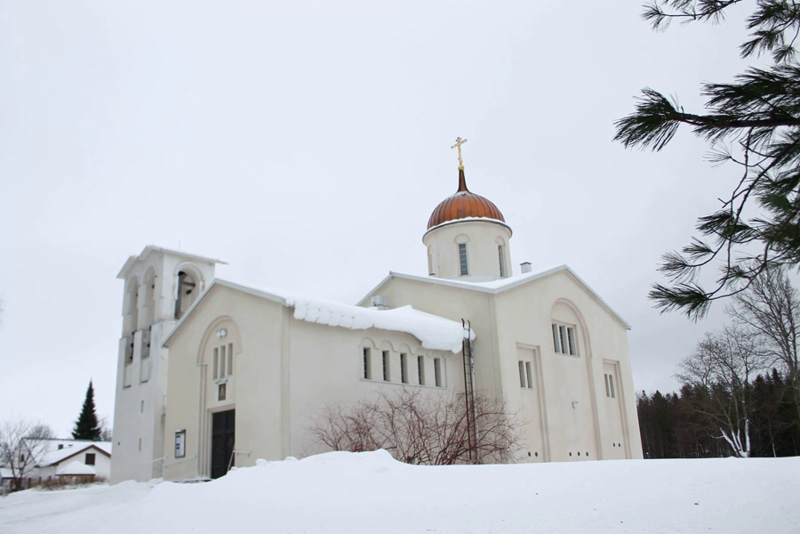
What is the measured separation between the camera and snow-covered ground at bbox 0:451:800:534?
7480mm

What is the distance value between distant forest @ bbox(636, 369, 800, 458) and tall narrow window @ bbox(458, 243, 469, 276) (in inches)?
628

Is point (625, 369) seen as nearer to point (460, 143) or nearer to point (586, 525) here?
point (460, 143)

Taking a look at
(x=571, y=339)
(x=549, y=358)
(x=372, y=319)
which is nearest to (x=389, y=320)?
(x=372, y=319)

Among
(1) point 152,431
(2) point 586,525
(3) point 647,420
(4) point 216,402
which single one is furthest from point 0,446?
(2) point 586,525

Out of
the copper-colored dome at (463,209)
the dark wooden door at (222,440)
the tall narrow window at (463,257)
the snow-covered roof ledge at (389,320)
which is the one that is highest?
the copper-colored dome at (463,209)

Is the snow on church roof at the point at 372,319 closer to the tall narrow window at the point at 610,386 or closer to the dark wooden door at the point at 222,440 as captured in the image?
the dark wooden door at the point at 222,440

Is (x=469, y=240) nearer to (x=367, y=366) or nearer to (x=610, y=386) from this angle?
(x=610, y=386)

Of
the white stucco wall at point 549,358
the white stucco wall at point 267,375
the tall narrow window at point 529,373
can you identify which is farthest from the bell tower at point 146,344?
the tall narrow window at point 529,373

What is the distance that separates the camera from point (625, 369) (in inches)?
1104

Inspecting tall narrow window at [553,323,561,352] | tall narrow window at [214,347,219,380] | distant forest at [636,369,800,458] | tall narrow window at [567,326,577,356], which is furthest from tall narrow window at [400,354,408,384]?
distant forest at [636,369,800,458]

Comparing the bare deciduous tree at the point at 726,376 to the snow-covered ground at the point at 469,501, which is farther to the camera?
the bare deciduous tree at the point at 726,376

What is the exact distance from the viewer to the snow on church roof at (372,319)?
A: 59.3 feet

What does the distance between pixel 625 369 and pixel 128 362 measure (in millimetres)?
23771

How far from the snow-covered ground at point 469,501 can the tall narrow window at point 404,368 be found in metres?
8.47
